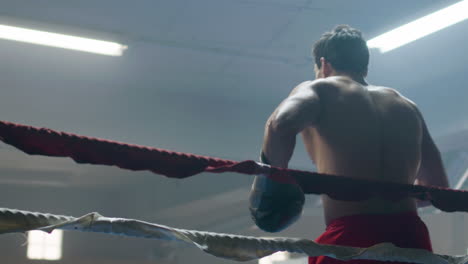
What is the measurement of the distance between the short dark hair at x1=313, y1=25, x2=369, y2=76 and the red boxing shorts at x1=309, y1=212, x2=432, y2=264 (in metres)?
0.44

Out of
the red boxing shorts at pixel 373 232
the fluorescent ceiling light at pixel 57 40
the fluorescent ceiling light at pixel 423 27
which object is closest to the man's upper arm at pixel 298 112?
the red boxing shorts at pixel 373 232

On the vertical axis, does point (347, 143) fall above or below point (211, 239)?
above

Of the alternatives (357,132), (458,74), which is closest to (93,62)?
(458,74)

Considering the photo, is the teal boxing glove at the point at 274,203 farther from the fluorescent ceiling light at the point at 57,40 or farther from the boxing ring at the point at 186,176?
the fluorescent ceiling light at the point at 57,40

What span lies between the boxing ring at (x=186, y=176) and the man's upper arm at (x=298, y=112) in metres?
0.18

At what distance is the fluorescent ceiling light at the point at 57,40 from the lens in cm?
391

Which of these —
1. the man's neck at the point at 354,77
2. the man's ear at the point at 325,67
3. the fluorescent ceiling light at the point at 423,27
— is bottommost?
the man's neck at the point at 354,77

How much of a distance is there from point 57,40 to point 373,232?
3.21 metres

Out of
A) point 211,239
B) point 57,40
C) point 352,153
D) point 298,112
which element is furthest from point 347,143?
point 57,40

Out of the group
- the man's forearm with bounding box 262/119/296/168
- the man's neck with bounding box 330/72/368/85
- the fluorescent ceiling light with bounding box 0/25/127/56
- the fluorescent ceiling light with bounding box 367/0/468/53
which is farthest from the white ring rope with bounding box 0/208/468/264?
the fluorescent ceiling light with bounding box 0/25/127/56

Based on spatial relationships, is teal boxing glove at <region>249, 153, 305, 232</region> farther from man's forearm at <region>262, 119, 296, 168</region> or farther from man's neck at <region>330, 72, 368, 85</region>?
man's neck at <region>330, 72, 368, 85</region>

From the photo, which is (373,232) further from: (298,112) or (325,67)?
(325,67)

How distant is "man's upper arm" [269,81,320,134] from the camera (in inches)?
50.7

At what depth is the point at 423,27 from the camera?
12.2 ft
